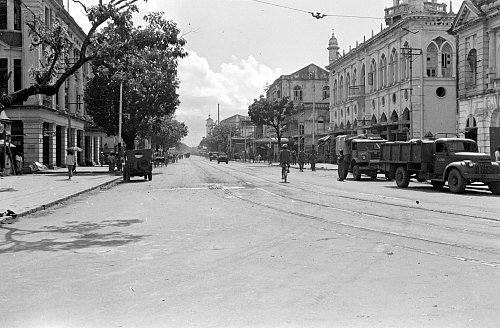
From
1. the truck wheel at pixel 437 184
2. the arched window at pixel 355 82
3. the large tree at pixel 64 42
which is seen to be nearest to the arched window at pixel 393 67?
the arched window at pixel 355 82

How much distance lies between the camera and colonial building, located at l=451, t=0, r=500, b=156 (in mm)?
35719

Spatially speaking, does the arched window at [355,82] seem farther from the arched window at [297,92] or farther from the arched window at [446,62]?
the arched window at [297,92]

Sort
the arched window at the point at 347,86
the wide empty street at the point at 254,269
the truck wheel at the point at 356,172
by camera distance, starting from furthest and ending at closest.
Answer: the arched window at the point at 347,86
the truck wheel at the point at 356,172
the wide empty street at the point at 254,269

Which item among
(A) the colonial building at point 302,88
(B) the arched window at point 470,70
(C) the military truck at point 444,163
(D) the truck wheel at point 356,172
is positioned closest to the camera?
(C) the military truck at point 444,163

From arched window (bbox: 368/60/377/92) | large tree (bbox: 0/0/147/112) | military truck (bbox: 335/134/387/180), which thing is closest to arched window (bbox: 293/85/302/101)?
arched window (bbox: 368/60/377/92)

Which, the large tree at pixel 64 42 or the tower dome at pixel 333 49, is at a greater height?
the tower dome at pixel 333 49

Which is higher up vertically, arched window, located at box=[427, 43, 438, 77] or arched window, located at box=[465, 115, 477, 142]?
arched window, located at box=[427, 43, 438, 77]

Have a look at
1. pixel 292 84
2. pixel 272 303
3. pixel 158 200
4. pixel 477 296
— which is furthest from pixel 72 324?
pixel 292 84

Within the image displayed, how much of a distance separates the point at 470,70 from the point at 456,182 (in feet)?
65.6

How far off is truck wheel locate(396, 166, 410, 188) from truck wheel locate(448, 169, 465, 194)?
3.12m

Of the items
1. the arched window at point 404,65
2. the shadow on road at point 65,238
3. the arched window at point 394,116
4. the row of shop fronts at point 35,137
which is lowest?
the shadow on road at point 65,238

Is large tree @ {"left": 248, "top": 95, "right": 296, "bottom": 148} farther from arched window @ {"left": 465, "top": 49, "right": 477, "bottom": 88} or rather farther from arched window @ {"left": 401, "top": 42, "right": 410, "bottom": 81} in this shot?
arched window @ {"left": 465, "top": 49, "right": 477, "bottom": 88}

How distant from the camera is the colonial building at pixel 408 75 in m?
50.7

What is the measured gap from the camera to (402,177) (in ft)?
84.8
